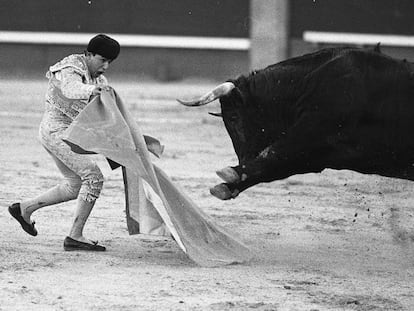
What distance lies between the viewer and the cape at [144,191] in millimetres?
4094

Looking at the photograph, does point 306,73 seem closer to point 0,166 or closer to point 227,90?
point 227,90

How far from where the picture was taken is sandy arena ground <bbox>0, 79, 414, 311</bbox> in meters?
3.51

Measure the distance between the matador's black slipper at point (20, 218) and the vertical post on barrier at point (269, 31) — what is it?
7902 mm

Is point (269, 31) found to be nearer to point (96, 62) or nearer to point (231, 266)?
point (96, 62)

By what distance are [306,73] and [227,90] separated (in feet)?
1.16

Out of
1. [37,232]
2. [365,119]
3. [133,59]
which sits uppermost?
[365,119]

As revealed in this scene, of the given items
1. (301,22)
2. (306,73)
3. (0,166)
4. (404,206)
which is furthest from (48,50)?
(306,73)

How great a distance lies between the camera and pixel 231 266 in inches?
161

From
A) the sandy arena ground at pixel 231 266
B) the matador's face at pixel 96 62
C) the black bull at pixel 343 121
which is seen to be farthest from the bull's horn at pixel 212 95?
the sandy arena ground at pixel 231 266

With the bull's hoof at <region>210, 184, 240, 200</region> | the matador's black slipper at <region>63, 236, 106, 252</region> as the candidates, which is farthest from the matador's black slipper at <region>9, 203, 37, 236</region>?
the bull's hoof at <region>210, 184, 240, 200</region>

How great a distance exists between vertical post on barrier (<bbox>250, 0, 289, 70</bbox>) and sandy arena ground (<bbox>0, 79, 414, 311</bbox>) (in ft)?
15.9

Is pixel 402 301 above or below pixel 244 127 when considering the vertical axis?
below

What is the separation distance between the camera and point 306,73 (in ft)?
14.5

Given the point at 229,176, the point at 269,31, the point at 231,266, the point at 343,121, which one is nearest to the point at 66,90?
the point at 229,176
